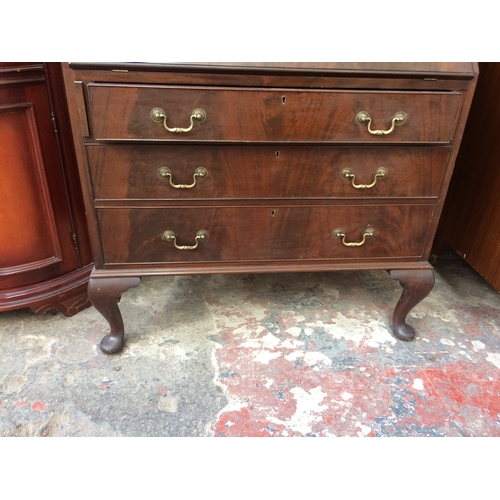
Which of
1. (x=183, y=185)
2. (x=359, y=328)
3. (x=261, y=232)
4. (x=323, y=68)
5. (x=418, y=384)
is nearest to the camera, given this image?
(x=323, y=68)

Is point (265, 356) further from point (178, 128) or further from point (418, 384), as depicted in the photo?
point (178, 128)

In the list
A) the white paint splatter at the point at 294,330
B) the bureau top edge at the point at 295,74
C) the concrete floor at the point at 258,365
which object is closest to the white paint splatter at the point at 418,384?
the concrete floor at the point at 258,365

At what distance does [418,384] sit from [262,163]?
0.89 meters

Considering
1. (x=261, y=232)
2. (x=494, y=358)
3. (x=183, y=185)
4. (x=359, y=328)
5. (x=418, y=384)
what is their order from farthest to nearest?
(x=359, y=328), (x=494, y=358), (x=418, y=384), (x=261, y=232), (x=183, y=185)

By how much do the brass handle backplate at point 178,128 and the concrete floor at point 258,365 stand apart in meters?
0.78

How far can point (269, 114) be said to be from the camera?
112 cm

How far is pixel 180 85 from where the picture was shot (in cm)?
107

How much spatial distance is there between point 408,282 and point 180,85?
951mm

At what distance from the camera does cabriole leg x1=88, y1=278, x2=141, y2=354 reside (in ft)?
4.33

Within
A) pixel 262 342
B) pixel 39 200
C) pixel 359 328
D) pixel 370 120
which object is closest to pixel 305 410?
pixel 262 342

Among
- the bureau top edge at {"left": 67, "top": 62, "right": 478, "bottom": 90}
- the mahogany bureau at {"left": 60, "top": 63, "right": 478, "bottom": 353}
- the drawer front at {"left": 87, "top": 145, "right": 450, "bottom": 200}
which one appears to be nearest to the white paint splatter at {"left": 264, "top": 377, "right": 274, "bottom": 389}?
the mahogany bureau at {"left": 60, "top": 63, "right": 478, "bottom": 353}

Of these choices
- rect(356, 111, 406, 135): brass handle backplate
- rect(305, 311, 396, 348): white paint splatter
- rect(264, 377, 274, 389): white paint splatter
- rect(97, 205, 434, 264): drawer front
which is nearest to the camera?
rect(356, 111, 406, 135): brass handle backplate

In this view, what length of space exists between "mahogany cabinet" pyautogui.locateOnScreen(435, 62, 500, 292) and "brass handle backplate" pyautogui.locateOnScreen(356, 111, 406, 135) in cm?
67

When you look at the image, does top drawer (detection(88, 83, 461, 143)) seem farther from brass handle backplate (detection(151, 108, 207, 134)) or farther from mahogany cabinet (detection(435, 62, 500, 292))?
mahogany cabinet (detection(435, 62, 500, 292))
